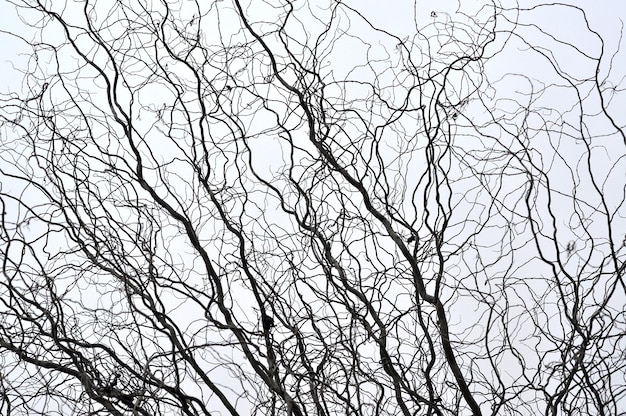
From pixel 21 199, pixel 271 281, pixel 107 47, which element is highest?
pixel 107 47

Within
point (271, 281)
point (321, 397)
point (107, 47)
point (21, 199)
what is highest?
point (107, 47)

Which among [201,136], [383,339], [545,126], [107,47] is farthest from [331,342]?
[107,47]

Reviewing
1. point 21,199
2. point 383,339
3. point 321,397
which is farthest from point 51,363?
point 383,339

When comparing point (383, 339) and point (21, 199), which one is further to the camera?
point (21, 199)

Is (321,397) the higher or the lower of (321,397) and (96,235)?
the lower

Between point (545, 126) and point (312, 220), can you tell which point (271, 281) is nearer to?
point (312, 220)

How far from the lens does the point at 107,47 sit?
6.42 ft

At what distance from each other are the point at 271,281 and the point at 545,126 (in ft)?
2.19

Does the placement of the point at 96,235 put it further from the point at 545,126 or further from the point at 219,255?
the point at 545,126

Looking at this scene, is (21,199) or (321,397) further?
(21,199)

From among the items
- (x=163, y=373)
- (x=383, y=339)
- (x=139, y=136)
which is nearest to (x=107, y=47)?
(x=139, y=136)

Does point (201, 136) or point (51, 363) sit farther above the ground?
point (201, 136)

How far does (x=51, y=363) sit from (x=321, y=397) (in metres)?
0.53

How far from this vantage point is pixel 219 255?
1.99 metres
